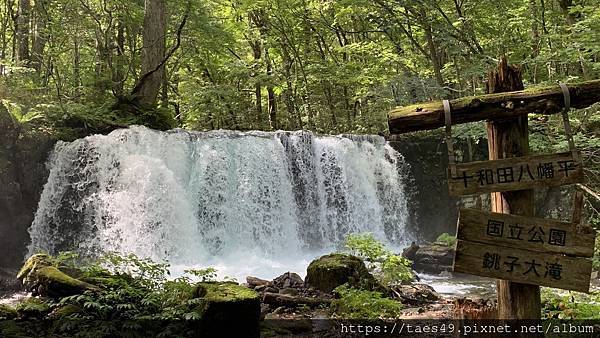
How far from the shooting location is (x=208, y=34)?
47.1ft

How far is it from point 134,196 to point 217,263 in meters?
2.46

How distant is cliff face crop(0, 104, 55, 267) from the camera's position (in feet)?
36.3

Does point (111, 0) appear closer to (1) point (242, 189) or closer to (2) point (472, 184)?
(1) point (242, 189)

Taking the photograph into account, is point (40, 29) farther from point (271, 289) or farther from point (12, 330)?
point (12, 330)

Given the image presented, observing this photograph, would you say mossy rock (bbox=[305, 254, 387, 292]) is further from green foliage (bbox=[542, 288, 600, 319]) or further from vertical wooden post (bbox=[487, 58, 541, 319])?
vertical wooden post (bbox=[487, 58, 541, 319])

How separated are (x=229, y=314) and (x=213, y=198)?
7.47 m

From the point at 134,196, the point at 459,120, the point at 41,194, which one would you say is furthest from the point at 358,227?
the point at 459,120

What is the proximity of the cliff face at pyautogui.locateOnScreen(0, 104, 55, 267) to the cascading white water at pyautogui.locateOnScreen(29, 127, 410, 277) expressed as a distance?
1.33 ft

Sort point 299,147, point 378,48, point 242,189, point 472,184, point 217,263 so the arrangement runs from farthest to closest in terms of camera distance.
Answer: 1. point 378,48
2. point 299,147
3. point 242,189
4. point 217,263
5. point 472,184

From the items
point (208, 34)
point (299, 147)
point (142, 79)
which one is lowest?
point (299, 147)

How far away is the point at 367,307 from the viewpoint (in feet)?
18.3

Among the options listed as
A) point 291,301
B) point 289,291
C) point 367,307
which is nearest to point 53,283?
point 291,301

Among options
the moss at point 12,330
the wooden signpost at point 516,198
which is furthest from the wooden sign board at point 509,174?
the moss at point 12,330

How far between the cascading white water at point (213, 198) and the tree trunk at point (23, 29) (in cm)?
387
